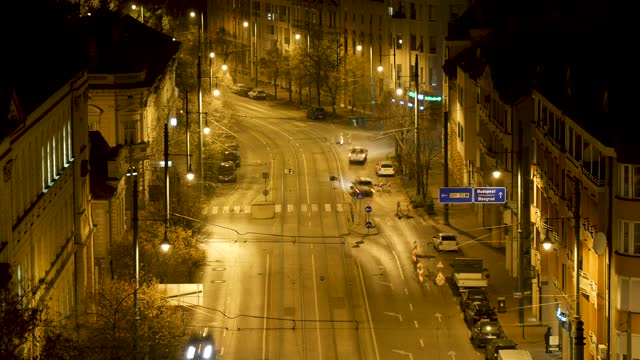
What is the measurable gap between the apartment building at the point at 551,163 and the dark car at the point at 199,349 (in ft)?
45.7

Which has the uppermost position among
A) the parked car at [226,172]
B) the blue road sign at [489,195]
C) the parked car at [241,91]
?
the parked car at [241,91]

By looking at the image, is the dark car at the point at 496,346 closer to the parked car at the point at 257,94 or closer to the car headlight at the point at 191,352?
the car headlight at the point at 191,352

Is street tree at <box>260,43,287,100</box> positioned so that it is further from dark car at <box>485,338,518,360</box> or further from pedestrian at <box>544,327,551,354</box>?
dark car at <box>485,338,518,360</box>

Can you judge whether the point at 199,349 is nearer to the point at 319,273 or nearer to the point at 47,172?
the point at 47,172

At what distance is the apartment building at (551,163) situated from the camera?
57562 millimetres

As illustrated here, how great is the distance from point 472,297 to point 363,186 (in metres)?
31.3

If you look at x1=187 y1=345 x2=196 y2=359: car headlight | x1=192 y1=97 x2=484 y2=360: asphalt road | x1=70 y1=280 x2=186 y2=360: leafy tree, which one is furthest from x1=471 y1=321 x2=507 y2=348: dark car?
x1=187 y1=345 x2=196 y2=359: car headlight

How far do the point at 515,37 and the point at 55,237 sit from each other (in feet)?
122

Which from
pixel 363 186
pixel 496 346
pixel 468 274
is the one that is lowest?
pixel 496 346

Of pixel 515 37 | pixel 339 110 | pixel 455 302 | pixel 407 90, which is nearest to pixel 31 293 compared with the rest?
pixel 455 302

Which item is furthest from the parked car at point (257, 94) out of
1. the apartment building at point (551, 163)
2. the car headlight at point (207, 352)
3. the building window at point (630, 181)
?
the building window at point (630, 181)

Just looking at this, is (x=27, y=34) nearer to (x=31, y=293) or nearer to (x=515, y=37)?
(x=31, y=293)

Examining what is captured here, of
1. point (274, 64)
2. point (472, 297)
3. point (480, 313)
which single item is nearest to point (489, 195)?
point (472, 297)

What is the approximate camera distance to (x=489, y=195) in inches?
2943
